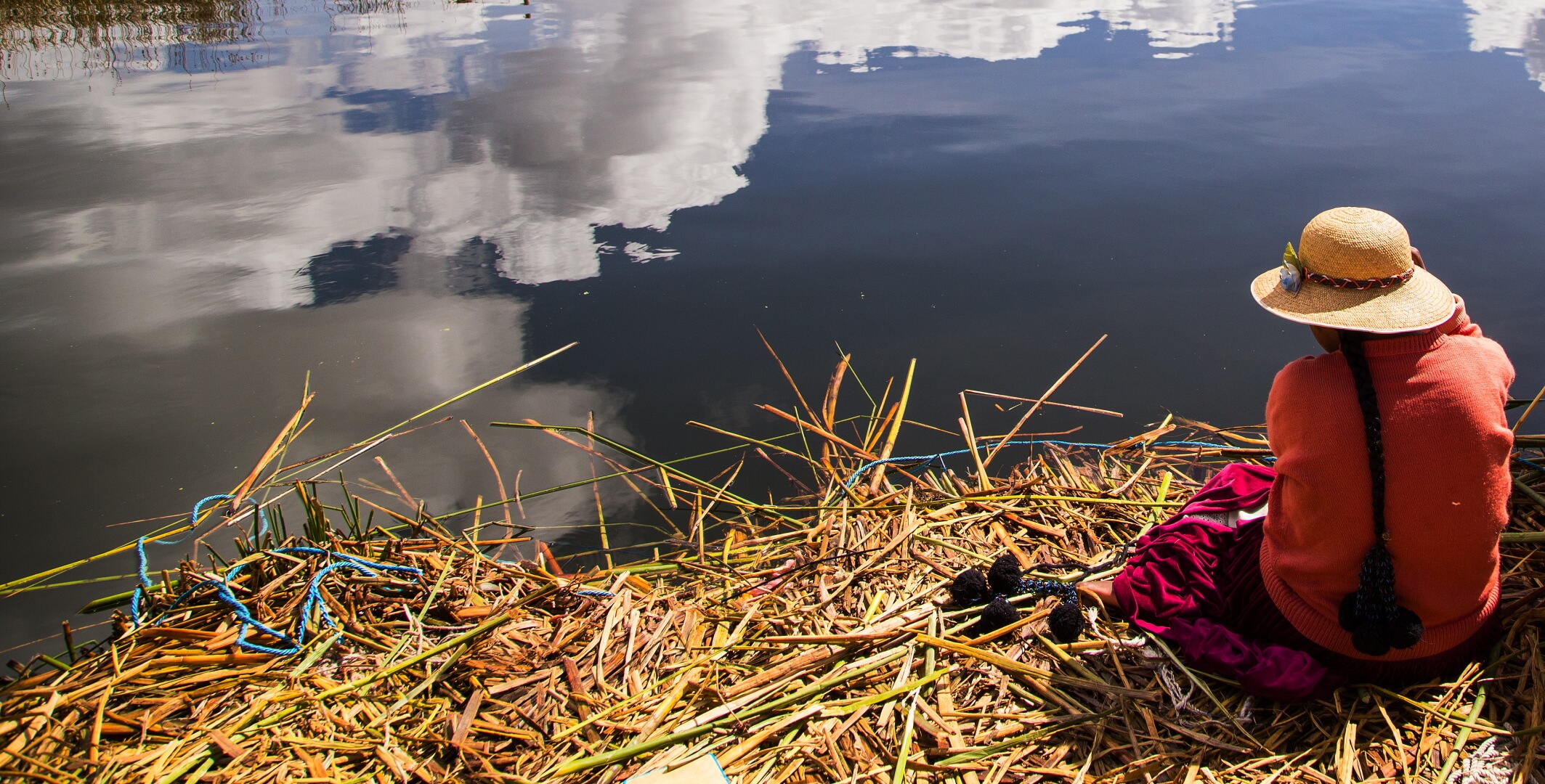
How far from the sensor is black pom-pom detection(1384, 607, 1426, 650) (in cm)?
194

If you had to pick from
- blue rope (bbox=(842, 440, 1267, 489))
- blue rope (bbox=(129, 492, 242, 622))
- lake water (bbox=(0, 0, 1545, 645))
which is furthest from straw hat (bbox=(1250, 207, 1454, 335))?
blue rope (bbox=(129, 492, 242, 622))

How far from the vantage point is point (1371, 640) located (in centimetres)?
195

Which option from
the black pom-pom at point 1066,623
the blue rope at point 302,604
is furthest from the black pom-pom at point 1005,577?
the blue rope at point 302,604

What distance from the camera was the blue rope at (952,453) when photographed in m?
3.21

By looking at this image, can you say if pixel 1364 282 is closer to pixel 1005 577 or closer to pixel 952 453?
pixel 1005 577

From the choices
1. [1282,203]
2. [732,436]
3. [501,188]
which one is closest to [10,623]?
[732,436]

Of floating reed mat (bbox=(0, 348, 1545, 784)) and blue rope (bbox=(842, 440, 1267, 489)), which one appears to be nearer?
floating reed mat (bbox=(0, 348, 1545, 784))

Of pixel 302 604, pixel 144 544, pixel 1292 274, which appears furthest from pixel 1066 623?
pixel 144 544

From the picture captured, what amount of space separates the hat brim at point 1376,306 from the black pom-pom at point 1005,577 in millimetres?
913

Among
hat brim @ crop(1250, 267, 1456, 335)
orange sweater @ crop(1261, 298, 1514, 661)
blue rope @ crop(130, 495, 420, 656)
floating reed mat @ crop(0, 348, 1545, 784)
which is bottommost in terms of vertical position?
floating reed mat @ crop(0, 348, 1545, 784)

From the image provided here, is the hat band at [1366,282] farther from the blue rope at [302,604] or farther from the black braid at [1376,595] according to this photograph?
the blue rope at [302,604]

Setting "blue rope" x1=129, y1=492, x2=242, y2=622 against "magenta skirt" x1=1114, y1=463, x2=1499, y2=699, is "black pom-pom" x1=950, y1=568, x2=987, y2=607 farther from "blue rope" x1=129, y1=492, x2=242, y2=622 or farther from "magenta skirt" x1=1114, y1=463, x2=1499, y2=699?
"blue rope" x1=129, y1=492, x2=242, y2=622

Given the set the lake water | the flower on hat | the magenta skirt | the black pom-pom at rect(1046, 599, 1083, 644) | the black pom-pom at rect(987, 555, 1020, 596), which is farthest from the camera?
the lake water

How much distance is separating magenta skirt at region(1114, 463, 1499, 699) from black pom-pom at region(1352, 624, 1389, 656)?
11 centimetres
